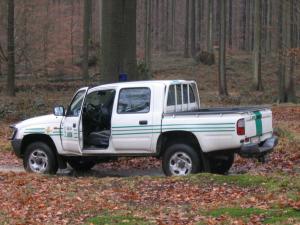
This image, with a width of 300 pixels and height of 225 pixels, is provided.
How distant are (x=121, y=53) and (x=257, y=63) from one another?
2263cm

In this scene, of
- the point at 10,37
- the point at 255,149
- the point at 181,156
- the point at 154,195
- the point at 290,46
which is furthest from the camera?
the point at 10,37

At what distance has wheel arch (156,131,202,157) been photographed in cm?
1147

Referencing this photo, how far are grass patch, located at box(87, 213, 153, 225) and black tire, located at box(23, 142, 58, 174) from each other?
5178mm

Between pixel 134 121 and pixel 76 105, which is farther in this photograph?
pixel 76 105

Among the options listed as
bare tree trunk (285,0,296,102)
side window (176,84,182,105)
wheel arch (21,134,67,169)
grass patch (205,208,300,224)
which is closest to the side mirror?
wheel arch (21,134,67,169)

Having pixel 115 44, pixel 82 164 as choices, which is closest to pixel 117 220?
pixel 82 164

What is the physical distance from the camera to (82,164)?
14.0 meters

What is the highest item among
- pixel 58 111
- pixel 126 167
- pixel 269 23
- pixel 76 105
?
pixel 269 23

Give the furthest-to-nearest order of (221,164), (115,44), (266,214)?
(115,44) → (221,164) → (266,214)

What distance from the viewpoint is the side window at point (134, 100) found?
11.9 meters

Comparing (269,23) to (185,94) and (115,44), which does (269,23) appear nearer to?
(115,44)

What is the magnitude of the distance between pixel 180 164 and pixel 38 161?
3.47 metres

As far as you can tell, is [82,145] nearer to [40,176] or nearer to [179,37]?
[40,176]

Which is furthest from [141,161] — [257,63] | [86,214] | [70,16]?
[70,16]
